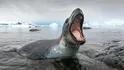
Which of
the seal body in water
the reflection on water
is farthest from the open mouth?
the reflection on water

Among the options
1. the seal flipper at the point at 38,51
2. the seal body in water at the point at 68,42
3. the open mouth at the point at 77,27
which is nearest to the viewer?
the seal body in water at the point at 68,42

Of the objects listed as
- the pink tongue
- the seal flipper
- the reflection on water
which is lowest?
the reflection on water

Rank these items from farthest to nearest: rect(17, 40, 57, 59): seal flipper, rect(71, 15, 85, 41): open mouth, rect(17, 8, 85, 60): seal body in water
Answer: rect(17, 40, 57, 59): seal flipper < rect(71, 15, 85, 41): open mouth < rect(17, 8, 85, 60): seal body in water

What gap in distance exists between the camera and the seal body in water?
4962 mm

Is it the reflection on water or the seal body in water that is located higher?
the seal body in water

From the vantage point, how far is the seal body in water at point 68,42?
496 cm

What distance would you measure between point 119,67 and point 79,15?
6.86ft

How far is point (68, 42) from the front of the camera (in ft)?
17.3

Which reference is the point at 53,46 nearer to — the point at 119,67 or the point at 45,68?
the point at 45,68

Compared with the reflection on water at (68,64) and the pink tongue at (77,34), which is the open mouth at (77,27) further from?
the reflection on water at (68,64)

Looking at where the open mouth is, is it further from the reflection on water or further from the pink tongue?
the reflection on water

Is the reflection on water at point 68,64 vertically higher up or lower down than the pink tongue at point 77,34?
lower down

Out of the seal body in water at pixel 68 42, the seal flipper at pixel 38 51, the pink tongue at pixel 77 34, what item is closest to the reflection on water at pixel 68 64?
the seal body in water at pixel 68 42

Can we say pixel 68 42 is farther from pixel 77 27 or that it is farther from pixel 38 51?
pixel 38 51
